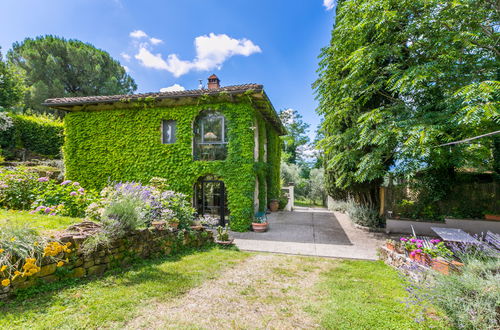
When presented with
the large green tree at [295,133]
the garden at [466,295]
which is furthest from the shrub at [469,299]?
the large green tree at [295,133]

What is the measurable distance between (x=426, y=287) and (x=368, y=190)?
7733 mm

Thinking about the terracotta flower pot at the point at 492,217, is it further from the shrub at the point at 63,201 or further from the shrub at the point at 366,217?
the shrub at the point at 63,201

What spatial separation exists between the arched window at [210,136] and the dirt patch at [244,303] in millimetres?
5910

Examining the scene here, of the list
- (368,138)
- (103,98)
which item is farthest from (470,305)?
(103,98)

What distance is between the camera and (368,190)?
396 inches

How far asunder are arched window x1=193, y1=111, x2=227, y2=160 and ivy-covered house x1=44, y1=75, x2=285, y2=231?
44 millimetres

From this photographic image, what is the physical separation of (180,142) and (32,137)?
562 inches

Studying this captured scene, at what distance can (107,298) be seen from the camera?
10.1ft

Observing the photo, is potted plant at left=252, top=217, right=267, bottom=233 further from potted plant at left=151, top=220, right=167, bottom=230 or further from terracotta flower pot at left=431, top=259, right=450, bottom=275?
terracotta flower pot at left=431, top=259, right=450, bottom=275

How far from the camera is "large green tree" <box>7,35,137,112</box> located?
21891mm

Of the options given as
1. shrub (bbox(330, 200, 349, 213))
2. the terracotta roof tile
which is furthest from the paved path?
the terracotta roof tile

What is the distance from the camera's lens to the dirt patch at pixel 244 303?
9.05ft

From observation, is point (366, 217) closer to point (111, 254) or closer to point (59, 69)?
point (111, 254)

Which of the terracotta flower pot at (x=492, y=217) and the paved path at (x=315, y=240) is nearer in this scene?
the paved path at (x=315, y=240)
